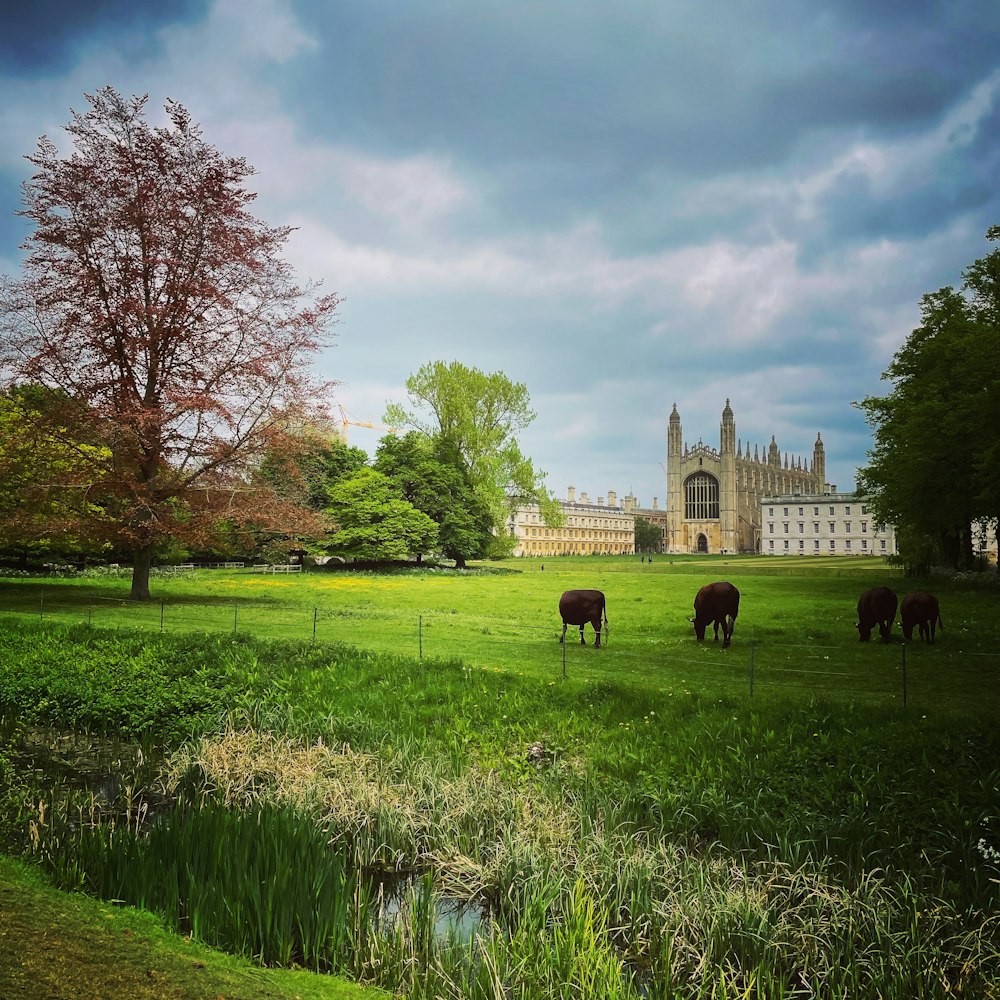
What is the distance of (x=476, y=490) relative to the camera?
35.5m

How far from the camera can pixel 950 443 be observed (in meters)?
22.1

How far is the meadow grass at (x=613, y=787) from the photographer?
4.84 meters

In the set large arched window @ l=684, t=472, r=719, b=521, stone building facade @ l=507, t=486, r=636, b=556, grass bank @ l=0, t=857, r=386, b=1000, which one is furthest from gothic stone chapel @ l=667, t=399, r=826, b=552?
grass bank @ l=0, t=857, r=386, b=1000

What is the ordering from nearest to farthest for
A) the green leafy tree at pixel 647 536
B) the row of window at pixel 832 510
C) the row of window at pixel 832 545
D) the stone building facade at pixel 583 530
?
1. the row of window at pixel 832 545
2. the row of window at pixel 832 510
3. the green leafy tree at pixel 647 536
4. the stone building facade at pixel 583 530

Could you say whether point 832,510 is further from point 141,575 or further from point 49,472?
point 49,472

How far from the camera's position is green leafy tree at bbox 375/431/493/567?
3494cm

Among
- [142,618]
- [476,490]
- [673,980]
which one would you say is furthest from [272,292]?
[673,980]

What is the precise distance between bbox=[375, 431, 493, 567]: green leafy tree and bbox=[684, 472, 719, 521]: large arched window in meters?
9.76

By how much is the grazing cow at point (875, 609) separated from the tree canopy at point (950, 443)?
5699mm

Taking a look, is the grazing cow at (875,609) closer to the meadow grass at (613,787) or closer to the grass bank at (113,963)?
the meadow grass at (613,787)

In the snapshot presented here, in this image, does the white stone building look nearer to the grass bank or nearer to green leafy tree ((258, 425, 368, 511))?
green leafy tree ((258, 425, 368, 511))

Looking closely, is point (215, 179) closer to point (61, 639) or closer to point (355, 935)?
point (61, 639)

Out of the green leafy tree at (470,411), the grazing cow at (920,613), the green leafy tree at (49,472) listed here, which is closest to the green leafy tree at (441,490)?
the green leafy tree at (470,411)

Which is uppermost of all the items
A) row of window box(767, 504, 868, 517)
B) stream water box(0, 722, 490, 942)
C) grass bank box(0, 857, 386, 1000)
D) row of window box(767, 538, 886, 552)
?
row of window box(767, 504, 868, 517)
